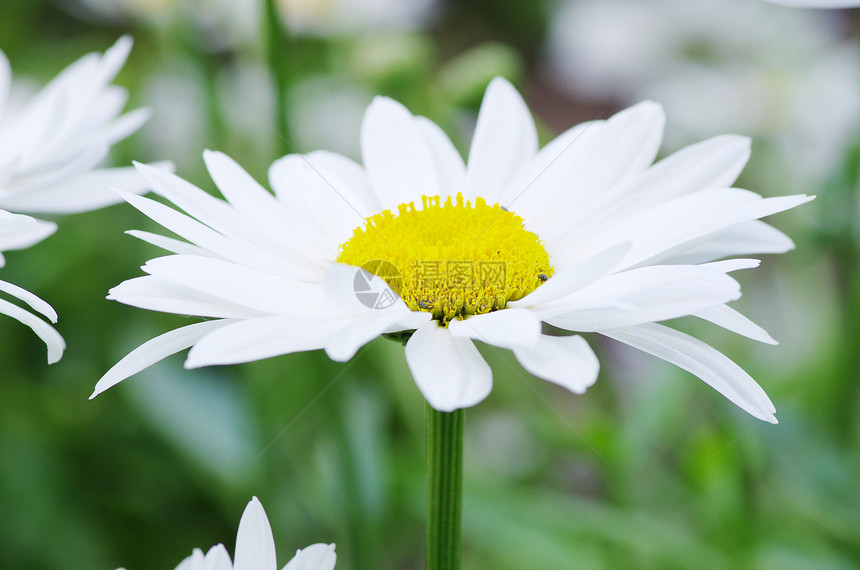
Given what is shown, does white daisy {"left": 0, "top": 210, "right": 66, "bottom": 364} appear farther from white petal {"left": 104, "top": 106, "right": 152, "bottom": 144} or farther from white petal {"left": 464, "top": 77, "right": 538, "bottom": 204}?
white petal {"left": 464, "top": 77, "right": 538, "bottom": 204}

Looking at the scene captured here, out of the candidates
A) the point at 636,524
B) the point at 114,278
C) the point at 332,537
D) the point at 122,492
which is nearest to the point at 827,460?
the point at 636,524

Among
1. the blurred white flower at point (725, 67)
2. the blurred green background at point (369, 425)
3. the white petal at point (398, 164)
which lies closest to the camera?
the white petal at point (398, 164)

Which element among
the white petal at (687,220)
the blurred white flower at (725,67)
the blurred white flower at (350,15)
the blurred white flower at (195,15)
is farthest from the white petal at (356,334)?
the blurred white flower at (350,15)

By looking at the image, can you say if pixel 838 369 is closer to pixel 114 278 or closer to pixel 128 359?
pixel 128 359

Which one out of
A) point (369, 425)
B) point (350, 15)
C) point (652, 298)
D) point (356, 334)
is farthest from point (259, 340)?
point (350, 15)

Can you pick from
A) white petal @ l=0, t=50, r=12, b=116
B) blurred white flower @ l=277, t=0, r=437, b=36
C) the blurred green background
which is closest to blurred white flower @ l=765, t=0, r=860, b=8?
the blurred green background

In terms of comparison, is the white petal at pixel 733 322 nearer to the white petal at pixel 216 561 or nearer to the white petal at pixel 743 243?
the white petal at pixel 743 243
